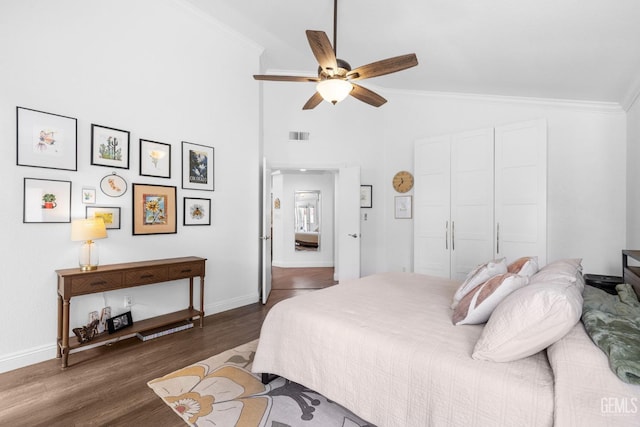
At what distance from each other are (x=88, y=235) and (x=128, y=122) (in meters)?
1.21

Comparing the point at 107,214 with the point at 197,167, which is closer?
the point at 107,214

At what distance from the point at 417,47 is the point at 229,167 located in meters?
2.74

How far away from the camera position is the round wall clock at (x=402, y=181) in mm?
5281

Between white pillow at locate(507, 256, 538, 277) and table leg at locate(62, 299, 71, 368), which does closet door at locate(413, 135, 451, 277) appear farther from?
table leg at locate(62, 299, 71, 368)

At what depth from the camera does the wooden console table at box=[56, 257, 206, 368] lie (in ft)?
8.21

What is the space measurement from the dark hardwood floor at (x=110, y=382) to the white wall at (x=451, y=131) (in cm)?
296

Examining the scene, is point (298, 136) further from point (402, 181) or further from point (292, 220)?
point (292, 220)

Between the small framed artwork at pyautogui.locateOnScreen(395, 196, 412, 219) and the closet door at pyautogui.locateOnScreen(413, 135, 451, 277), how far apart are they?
28cm

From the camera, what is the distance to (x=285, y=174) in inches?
292

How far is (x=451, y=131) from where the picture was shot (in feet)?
16.4

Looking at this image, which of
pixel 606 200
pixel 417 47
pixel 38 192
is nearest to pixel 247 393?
pixel 38 192

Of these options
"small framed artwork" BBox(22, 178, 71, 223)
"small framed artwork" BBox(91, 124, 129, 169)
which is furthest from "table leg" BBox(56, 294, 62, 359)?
"small framed artwork" BBox(91, 124, 129, 169)

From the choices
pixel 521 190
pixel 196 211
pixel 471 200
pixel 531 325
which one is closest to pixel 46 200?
pixel 196 211

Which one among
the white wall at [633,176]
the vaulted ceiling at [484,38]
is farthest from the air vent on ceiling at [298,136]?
the white wall at [633,176]
